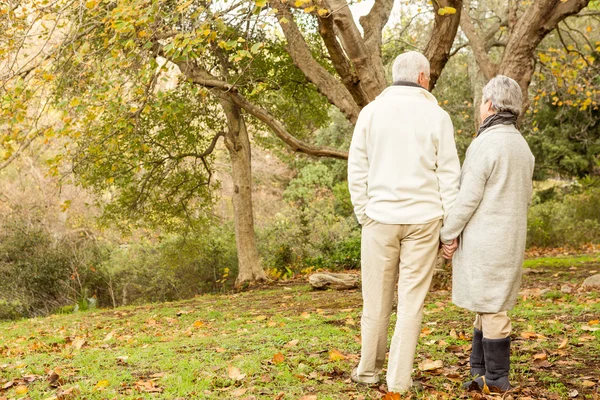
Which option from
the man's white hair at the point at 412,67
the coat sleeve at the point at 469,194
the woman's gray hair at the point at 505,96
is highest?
the man's white hair at the point at 412,67

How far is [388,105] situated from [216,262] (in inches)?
484

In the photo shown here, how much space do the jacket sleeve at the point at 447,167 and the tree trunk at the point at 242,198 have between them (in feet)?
34.0

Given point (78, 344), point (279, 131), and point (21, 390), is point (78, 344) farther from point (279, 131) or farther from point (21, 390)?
point (279, 131)

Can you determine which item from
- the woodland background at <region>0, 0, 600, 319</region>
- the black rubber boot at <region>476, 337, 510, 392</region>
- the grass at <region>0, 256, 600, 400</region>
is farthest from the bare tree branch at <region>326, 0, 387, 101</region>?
the black rubber boot at <region>476, 337, 510, 392</region>

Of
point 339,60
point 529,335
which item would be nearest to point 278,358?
point 529,335

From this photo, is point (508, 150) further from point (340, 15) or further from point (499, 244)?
point (340, 15)

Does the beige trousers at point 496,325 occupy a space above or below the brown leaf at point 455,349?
above

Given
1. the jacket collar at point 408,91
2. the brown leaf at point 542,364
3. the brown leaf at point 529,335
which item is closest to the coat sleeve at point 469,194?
the jacket collar at point 408,91

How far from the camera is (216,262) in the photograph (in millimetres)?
15508

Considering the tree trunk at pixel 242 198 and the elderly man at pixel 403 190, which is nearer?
the elderly man at pixel 403 190

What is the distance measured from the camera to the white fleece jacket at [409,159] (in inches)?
142

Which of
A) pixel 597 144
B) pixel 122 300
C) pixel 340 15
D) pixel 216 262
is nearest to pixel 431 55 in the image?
pixel 340 15

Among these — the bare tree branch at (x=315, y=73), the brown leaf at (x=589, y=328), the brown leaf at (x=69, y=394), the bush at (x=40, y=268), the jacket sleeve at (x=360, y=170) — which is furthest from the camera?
Result: the bush at (x=40, y=268)

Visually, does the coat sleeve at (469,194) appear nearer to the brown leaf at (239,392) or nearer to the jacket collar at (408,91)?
the jacket collar at (408,91)
